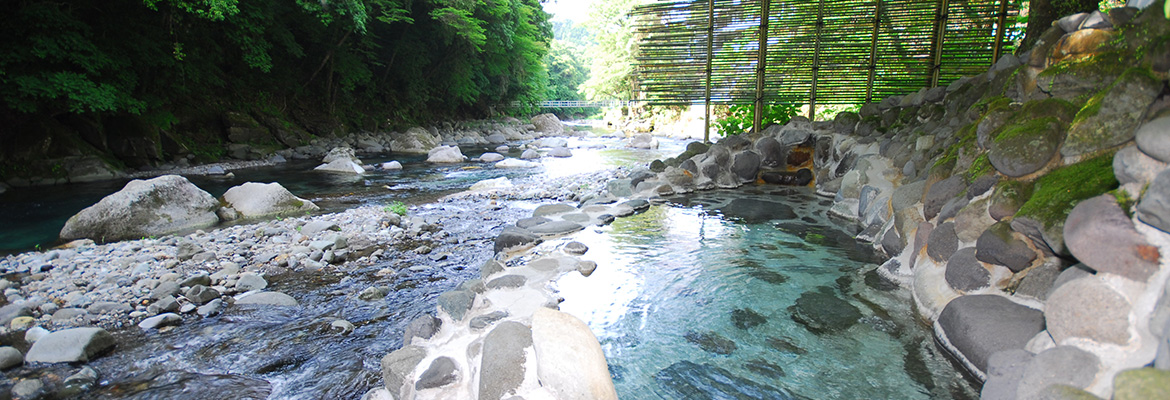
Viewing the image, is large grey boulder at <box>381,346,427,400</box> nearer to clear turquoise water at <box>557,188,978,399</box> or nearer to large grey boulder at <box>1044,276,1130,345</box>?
clear turquoise water at <box>557,188,978,399</box>

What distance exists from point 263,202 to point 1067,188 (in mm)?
7120

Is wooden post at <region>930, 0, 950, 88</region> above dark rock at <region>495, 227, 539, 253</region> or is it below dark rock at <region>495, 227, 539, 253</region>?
above

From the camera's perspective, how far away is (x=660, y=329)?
105 inches

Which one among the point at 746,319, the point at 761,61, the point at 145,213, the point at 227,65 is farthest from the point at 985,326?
the point at 227,65

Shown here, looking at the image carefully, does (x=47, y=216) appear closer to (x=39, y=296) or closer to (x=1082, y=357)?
(x=39, y=296)

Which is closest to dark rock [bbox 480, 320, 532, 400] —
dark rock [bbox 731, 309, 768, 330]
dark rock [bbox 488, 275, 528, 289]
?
dark rock [bbox 488, 275, 528, 289]

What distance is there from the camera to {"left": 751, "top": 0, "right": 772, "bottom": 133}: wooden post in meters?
6.80

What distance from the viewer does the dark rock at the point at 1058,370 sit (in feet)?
4.89

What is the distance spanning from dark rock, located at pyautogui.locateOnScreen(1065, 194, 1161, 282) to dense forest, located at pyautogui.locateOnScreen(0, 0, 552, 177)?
10.8 metres

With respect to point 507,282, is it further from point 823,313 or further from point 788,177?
point 788,177

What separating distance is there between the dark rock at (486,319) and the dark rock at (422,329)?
0.57 ft

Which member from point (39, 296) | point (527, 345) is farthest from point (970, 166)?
point (39, 296)

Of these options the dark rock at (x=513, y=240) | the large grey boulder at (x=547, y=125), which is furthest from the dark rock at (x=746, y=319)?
the large grey boulder at (x=547, y=125)

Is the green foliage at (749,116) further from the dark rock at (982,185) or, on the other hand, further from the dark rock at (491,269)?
the dark rock at (491,269)
